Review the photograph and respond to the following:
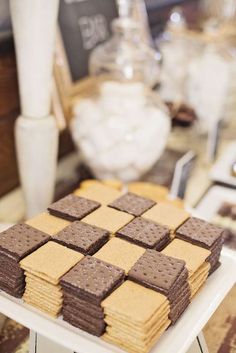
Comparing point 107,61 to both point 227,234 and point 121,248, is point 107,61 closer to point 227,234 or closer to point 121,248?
point 227,234

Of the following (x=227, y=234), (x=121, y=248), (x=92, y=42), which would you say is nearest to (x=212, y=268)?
(x=121, y=248)

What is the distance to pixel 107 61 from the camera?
142 cm

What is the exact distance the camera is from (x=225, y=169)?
1451mm

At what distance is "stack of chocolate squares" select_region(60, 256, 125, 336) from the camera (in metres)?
0.71

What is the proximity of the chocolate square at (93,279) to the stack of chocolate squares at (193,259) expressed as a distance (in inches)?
4.1

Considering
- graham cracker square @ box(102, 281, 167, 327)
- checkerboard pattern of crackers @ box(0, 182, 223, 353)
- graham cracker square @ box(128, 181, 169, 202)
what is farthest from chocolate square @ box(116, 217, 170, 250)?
graham cracker square @ box(128, 181, 169, 202)

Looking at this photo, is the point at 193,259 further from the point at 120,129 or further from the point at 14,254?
the point at 120,129

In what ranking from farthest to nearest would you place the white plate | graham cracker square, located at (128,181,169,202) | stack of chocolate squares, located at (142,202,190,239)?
the white plate < graham cracker square, located at (128,181,169,202) < stack of chocolate squares, located at (142,202,190,239)

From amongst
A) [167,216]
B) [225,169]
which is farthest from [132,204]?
[225,169]

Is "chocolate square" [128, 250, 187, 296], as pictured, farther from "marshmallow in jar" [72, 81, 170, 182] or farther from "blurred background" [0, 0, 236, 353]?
"marshmallow in jar" [72, 81, 170, 182]

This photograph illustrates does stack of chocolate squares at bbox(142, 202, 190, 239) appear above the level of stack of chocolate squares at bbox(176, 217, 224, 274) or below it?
above

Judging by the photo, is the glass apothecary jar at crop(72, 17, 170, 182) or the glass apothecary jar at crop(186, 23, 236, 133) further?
the glass apothecary jar at crop(186, 23, 236, 133)

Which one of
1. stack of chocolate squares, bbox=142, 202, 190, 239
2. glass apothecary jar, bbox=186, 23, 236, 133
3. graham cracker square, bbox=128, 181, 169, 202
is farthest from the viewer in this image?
glass apothecary jar, bbox=186, 23, 236, 133

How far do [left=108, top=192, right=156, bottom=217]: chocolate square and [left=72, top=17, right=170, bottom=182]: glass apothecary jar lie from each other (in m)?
0.37
